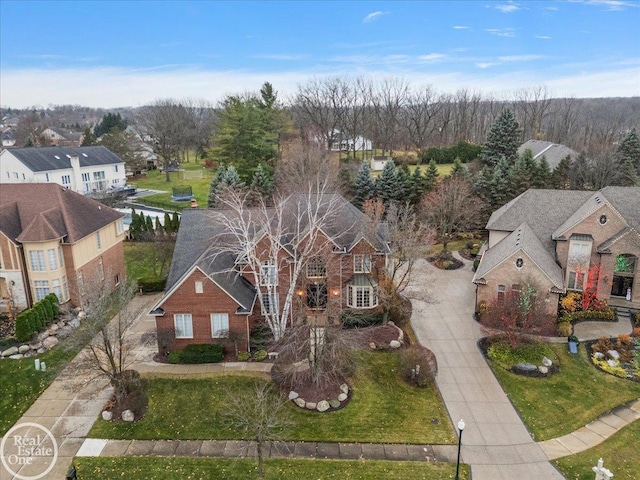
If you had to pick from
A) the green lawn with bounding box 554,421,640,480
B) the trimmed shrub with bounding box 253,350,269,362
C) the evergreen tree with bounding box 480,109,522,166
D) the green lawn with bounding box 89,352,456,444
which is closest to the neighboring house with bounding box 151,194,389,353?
the trimmed shrub with bounding box 253,350,269,362

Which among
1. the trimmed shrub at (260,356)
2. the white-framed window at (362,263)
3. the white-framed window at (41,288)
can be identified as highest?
the white-framed window at (362,263)

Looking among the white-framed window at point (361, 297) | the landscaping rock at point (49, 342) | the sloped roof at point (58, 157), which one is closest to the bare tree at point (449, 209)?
the white-framed window at point (361, 297)

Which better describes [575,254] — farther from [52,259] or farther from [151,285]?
[52,259]

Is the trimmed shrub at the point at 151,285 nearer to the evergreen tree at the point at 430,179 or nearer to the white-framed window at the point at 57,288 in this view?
the white-framed window at the point at 57,288

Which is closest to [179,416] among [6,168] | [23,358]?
[23,358]

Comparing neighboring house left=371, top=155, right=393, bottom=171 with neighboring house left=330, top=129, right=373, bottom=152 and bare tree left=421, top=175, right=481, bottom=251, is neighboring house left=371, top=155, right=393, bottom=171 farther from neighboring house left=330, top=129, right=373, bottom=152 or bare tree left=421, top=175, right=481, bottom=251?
bare tree left=421, top=175, right=481, bottom=251
